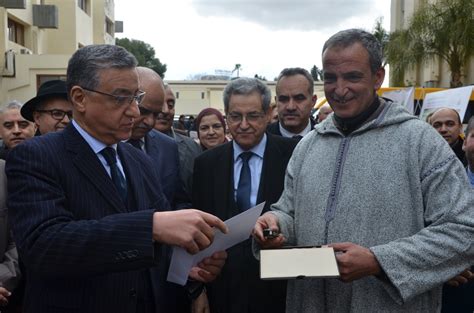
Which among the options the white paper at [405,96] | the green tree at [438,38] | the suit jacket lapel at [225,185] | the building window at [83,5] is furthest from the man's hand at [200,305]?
the building window at [83,5]

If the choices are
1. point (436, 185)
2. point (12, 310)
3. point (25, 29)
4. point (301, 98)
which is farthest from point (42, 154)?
point (25, 29)

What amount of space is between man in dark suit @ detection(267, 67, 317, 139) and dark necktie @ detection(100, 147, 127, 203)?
9.18 feet

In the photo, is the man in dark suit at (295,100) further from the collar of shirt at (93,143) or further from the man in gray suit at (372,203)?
the collar of shirt at (93,143)

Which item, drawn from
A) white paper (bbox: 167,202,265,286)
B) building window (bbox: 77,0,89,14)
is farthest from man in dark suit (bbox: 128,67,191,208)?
building window (bbox: 77,0,89,14)

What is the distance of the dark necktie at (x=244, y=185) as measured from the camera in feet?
11.5

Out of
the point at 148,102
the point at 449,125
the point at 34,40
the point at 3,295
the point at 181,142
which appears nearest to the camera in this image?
the point at 3,295

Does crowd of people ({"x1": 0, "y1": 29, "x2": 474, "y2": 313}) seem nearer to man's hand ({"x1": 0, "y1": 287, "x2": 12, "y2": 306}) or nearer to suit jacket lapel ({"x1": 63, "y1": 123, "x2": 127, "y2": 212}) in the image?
suit jacket lapel ({"x1": 63, "y1": 123, "x2": 127, "y2": 212})

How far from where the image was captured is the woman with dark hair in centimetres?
606

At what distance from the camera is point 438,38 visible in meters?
21.1

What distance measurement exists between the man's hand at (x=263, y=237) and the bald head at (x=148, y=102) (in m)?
1.48

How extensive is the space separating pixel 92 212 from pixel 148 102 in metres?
1.75

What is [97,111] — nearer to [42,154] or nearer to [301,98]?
[42,154]

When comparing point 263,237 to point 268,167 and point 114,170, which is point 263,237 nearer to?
point 114,170

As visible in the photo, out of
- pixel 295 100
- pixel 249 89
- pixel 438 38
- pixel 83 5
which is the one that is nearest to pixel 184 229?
pixel 249 89
